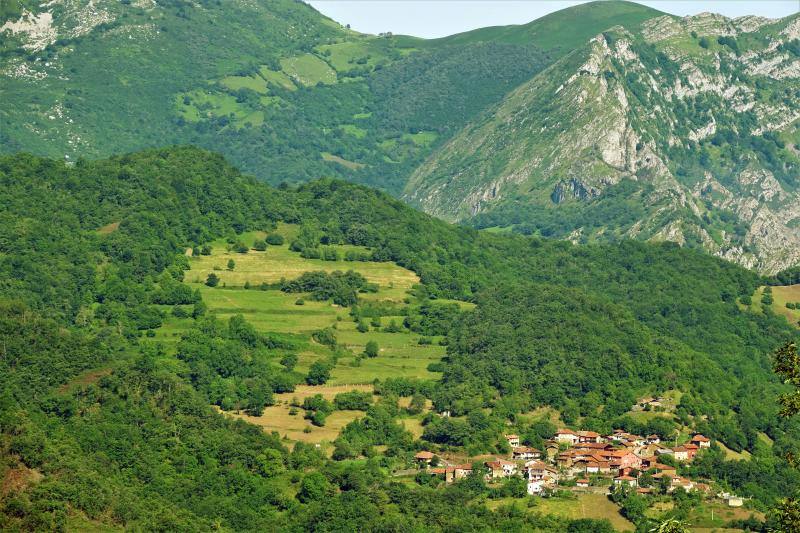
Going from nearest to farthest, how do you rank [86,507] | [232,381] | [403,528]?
[86,507], [403,528], [232,381]

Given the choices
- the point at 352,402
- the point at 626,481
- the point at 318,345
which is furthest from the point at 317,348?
the point at 626,481

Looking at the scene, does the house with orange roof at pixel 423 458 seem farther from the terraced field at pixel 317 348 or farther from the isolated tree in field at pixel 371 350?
the isolated tree in field at pixel 371 350

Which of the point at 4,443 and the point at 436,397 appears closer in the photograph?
the point at 4,443

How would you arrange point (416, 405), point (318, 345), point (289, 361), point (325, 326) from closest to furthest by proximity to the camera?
1. point (416, 405)
2. point (289, 361)
3. point (318, 345)
4. point (325, 326)

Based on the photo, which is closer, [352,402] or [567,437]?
[567,437]

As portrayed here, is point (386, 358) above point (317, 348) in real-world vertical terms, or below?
below

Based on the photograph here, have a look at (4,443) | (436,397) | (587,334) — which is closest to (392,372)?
(436,397)

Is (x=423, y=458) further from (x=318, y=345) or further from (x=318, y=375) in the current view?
(x=318, y=345)

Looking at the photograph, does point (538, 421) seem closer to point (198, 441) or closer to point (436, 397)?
point (436, 397)
